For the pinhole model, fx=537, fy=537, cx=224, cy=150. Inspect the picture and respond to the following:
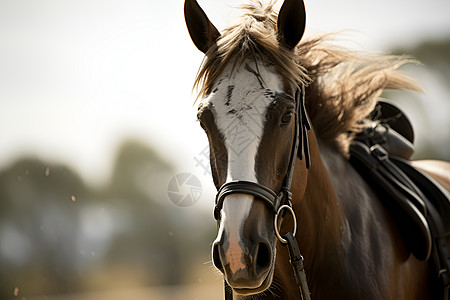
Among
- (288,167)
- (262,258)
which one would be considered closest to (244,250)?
(262,258)

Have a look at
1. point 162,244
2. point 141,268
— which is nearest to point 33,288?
point 141,268

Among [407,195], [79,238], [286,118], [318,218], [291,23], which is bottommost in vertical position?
[79,238]

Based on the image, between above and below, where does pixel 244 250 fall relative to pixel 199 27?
below

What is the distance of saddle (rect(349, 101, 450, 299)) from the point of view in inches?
128

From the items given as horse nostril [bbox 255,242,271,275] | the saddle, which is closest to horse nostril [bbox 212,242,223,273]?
horse nostril [bbox 255,242,271,275]

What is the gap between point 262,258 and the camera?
7.44 feet

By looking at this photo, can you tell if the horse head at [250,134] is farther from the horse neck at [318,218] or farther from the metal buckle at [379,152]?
the metal buckle at [379,152]

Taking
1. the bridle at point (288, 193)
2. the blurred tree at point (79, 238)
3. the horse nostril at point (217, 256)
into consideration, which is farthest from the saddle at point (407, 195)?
the blurred tree at point (79, 238)

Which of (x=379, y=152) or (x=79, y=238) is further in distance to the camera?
(x=79, y=238)

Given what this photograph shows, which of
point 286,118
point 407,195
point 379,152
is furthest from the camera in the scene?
point 379,152

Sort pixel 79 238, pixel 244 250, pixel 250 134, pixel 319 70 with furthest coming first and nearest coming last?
pixel 79 238, pixel 319 70, pixel 250 134, pixel 244 250

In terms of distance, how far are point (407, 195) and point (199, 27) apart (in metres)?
1.66

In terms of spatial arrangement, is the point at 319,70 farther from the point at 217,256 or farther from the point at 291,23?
the point at 217,256

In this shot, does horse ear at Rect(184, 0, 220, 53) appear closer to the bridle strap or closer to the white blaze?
the white blaze
